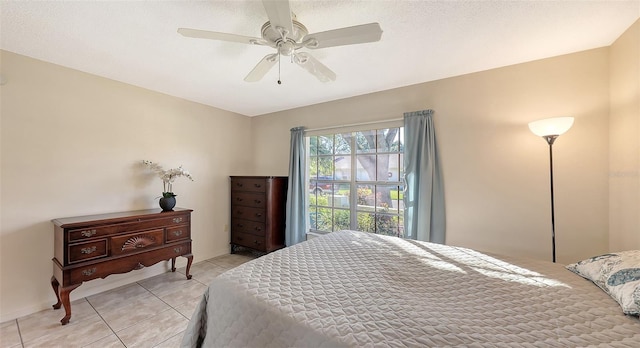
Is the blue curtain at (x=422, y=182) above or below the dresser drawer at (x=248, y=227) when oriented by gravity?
above

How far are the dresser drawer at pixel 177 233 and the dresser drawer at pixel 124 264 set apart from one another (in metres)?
0.08

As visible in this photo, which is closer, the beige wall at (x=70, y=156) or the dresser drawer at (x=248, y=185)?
the beige wall at (x=70, y=156)

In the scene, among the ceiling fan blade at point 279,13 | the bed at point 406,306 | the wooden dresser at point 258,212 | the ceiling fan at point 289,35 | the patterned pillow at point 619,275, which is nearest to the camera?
the bed at point 406,306

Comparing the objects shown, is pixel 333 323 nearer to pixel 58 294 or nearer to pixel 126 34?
pixel 126 34

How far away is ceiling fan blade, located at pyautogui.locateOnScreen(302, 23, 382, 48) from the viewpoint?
4.22ft

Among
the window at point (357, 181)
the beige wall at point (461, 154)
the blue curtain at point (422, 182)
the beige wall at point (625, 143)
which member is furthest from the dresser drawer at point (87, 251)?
the beige wall at point (625, 143)

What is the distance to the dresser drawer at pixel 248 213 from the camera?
343 cm

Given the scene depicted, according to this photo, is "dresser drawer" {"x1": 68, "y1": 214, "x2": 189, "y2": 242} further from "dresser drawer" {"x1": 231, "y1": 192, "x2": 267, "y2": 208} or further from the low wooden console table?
"dresser drawer" {"x1": 231, "y1": 192, "x2": 267, "y2": 208}

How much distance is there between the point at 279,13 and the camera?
3.95 feet

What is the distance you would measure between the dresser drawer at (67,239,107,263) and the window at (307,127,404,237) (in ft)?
7.89

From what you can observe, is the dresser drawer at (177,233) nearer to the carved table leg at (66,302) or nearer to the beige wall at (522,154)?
the carved table leg at (66,302)

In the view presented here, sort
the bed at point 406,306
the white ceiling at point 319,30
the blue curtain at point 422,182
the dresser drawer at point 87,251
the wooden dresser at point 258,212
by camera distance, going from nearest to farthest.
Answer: the bed at point 406,306
the white ceiling at point 319,30
the dresser drawer at point 87,251
the blue curtain at point 422,182
the wooden dresser at point 258,212

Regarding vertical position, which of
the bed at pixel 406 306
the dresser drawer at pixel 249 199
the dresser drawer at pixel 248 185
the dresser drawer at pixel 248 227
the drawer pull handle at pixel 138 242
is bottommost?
the dresser drawer at pixel 248 227

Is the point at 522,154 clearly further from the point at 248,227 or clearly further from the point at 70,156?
the point at 70,156
